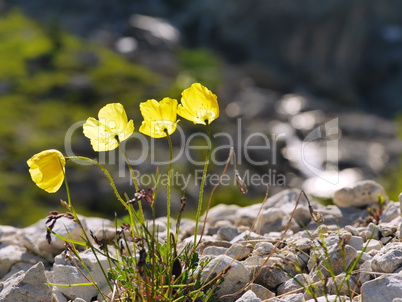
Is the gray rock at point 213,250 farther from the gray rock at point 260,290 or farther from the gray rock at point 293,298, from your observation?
the gray rock at point 293,298

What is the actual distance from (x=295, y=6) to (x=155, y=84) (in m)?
6.91

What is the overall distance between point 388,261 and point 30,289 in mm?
1255

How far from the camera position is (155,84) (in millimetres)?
13984

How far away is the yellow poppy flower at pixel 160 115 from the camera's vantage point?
1899 mm

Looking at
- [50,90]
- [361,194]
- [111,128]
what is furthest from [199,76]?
[111,128]

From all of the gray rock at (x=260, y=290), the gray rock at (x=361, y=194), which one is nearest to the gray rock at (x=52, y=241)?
the gray rock at (x=260, y=290)

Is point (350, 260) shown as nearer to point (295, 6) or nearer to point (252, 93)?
point (252, 93)

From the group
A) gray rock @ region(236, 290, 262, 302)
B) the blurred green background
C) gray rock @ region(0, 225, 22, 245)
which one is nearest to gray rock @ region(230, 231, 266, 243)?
gray rock @ region(236, 290, 262, 302)

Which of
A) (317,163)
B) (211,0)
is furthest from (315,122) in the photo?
(211,0)

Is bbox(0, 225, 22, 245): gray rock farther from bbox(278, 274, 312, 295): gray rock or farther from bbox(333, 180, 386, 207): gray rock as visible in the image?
bbox(333, 180, 386, 207): gray rock

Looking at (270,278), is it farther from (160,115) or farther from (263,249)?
(160,115)

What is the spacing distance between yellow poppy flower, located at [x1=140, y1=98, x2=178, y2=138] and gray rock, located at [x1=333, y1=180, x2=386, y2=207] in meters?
1.61

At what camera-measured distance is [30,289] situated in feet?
6.83

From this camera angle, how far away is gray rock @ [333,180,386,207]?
3197mm
